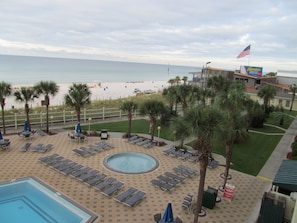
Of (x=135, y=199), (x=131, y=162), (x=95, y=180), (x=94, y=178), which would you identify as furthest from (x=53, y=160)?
(x=135, y=199)

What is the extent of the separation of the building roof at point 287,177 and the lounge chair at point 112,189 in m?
7.69

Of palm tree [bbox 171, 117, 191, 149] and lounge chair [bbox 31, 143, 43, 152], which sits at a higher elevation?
palm tree [bbox 171, 117, 191, 149]

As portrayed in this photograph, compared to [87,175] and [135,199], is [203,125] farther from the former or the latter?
[87,175]

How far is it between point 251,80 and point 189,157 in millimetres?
43406

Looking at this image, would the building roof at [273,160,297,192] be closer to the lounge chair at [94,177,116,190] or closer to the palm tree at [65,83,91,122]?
the lounge chair at [94,177,116,190]

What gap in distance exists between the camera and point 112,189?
12.1 meters

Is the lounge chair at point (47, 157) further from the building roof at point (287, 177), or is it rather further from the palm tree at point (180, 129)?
the building roof at point (287, 177)

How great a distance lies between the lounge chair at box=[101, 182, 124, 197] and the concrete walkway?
9.30 metres

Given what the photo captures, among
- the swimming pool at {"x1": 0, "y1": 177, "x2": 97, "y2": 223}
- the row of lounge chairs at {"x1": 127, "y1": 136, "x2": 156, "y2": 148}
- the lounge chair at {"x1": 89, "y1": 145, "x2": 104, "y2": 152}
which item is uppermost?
the row of lounge chairs at {"x1": 127, "y1": 136, "x2": 156, "y2": 148}

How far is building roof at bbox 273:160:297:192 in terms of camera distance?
1036 cm

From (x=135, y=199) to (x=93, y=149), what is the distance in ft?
25.4

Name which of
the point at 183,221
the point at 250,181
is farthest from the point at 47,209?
the point at 250,181

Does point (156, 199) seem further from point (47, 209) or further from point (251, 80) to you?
point (251, 80)

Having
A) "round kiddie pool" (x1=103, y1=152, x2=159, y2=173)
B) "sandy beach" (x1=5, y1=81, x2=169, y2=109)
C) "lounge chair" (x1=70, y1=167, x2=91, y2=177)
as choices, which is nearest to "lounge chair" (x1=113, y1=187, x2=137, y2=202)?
"round kiddie pool" (x1=103, y1=152, x2=159, y2=173)
